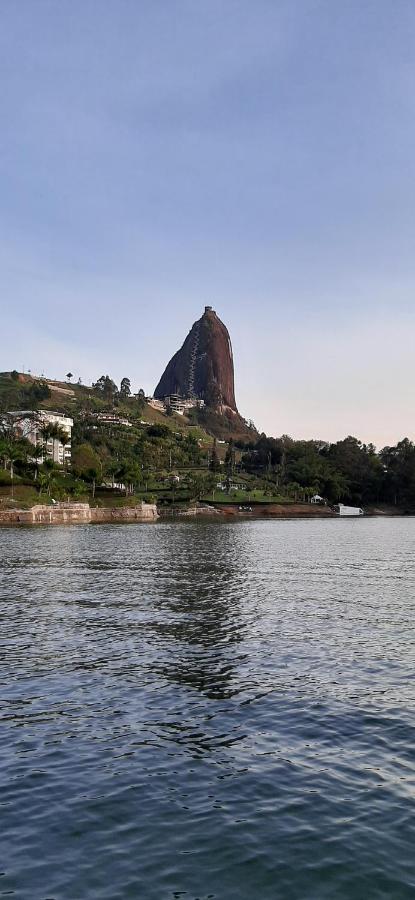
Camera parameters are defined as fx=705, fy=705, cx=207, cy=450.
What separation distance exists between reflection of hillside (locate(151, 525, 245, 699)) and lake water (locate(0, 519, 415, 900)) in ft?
0.63

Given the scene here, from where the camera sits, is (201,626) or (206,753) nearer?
(206,753)

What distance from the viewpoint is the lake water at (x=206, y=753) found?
1470 centimetres

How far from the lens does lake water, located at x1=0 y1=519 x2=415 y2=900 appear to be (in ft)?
48.2

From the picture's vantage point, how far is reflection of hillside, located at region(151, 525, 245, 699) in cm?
3060

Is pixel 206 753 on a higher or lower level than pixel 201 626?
lower

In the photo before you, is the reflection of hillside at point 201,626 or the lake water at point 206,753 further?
the reflection of hillside at point 201,626

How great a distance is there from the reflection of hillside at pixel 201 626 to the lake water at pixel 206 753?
0.19 m

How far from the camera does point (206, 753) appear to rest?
21.2 metres

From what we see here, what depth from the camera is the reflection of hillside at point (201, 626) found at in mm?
30595

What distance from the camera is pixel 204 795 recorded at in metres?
18.3

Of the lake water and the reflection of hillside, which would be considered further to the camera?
the reflection of hillside

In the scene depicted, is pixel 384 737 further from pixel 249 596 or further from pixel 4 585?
pixel 4 585

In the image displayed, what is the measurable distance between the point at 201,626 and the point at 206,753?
70.0ft

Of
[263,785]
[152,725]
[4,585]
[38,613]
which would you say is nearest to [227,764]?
[263,785]
